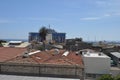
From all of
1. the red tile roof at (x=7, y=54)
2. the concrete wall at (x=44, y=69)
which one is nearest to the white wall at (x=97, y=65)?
the red tile roof at (x=7, y=54)

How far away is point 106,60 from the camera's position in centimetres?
4081

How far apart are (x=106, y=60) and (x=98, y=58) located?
4.30 feet

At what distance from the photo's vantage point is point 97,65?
41562mm

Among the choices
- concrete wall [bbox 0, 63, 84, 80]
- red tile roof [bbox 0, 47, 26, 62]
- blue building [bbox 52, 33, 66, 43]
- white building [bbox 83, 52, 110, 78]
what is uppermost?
blue building [bbox 52, 33, 66, 43]

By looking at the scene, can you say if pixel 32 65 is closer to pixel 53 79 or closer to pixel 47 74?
pixel 47 74

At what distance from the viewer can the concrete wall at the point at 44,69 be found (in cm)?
2527

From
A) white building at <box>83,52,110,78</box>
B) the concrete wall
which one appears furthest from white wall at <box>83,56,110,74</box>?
the concrete wall

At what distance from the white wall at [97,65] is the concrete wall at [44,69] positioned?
52.8 ft

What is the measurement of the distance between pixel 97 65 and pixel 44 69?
695 inches

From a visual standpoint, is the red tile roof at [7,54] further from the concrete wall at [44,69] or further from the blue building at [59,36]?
the blue building at [59,36]

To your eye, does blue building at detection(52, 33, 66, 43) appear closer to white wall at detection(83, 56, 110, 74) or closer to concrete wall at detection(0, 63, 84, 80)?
white wall at detection(83, 56, 110, 74)

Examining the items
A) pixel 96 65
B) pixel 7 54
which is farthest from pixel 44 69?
pixel 96 65

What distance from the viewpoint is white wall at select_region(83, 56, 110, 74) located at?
41.1 metres

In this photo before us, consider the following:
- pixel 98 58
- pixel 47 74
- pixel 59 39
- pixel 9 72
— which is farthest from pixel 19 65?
pixel 59 39
